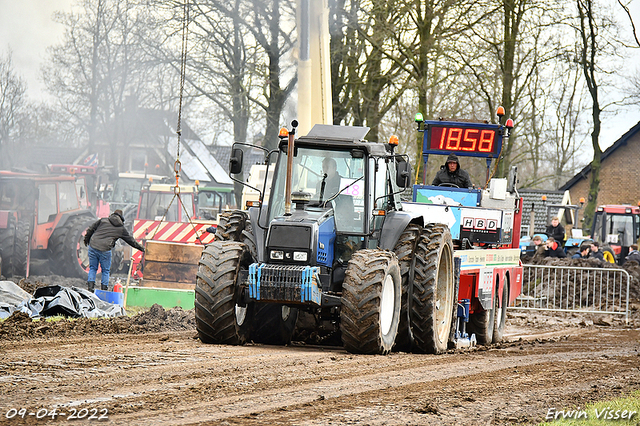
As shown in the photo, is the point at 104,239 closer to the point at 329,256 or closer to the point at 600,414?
the point at 329,256

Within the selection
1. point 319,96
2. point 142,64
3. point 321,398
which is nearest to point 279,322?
Result: point 321,398

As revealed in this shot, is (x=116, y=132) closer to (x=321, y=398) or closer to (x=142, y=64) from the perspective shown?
(x=142, y=64)

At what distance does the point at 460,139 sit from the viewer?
1409 cm

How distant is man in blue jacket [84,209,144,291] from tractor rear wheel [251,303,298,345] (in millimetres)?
7499

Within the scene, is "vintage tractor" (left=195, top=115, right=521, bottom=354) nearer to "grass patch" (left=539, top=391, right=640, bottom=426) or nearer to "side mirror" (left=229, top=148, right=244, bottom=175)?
"side mirror" (left=229, top=148, right=244, bottom=175)

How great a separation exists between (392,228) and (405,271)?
502 millimetres

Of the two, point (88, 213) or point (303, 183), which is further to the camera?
point (88, 213)

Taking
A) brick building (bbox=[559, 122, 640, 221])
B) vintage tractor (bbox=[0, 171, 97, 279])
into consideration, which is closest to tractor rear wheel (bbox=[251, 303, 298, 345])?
vintage tractor (bbox=[0, 171, 97, 279])

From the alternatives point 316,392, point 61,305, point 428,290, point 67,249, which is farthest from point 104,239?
point 316,392

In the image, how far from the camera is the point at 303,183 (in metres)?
9.16

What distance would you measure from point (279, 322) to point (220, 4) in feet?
42.7

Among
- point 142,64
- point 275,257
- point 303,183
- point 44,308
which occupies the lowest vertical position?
point 44,308

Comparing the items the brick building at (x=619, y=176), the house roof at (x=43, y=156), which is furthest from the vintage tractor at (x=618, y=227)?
the house roof at (x=43, y=156)

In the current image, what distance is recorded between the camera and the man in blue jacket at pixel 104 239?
16.4 meters
